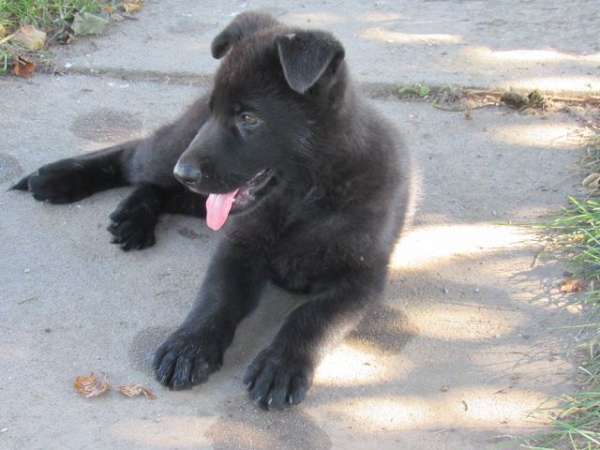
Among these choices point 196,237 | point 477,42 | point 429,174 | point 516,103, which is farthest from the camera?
point 477,42

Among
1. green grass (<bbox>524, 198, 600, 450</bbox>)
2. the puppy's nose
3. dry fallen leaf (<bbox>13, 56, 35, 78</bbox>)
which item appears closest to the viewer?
green grass (<bbox>524, 198, 600, 450</bbox>)

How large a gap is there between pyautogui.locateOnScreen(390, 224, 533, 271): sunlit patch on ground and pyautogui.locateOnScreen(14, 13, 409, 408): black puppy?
159mm

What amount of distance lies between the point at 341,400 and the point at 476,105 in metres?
2.04

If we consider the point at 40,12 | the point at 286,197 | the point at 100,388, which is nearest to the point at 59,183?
the point at 286,197

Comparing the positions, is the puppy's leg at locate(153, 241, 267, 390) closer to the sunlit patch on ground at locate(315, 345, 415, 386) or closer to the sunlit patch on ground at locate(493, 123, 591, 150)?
the sunlit patch on ground at locate(315, 345, 415, 386)

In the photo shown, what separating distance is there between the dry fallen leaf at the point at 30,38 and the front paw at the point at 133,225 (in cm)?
159

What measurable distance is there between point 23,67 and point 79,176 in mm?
1229

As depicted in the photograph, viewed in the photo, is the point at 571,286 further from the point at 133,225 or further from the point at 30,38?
the point at 30,38

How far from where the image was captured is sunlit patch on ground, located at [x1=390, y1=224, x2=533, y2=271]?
3.32 metres

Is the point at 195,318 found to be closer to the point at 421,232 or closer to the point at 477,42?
the point at 421,232

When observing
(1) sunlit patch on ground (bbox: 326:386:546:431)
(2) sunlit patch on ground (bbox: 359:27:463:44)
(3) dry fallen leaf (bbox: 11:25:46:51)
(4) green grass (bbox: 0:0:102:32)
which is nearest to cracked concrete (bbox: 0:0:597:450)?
(1) sunlit patch on ground (bbox: 326:386:546:431)

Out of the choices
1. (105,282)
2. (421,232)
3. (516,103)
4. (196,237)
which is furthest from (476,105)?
(105,282)

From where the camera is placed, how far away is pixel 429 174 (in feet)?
12.4

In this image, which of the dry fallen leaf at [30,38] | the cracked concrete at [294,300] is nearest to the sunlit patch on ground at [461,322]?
the cracked concrete at [294,300]
